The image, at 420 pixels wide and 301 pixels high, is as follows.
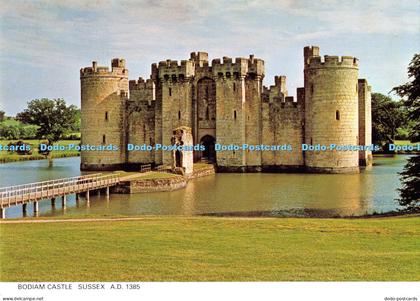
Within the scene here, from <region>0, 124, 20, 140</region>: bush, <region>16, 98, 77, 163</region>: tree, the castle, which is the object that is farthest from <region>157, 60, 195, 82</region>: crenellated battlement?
<region>0, 124, 20, 140</region>: bush

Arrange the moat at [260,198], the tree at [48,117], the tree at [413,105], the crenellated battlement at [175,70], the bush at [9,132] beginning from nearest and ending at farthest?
the tree at [413,105]
the moat at [260,198]
the crenellated battlement at [175,70]
the tree at [48,117]
the bush at [9,132]

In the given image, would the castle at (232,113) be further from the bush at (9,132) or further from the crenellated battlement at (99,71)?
the bush at (9,132)

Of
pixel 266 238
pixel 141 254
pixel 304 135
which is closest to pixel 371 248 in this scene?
pixel 266 238

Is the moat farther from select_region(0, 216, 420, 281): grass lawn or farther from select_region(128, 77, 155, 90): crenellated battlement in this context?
select_region(128, 77, 155, 90): crenellated battlement

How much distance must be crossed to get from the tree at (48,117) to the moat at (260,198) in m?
26.2

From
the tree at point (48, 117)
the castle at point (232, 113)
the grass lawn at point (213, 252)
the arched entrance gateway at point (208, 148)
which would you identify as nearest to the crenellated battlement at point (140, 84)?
the castle at point (232, 113)

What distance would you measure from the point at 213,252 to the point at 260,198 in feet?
58.8

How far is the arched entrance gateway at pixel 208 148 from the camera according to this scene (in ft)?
162

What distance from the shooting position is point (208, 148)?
50500 millimetres

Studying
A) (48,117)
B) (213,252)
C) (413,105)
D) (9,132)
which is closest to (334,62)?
(413,105)

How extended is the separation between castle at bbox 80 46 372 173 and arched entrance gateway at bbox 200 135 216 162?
0.09 meters

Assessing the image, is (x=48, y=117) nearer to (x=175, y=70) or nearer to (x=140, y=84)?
(x=140, y=84)

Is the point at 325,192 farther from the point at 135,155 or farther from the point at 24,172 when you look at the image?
the point at 24,172

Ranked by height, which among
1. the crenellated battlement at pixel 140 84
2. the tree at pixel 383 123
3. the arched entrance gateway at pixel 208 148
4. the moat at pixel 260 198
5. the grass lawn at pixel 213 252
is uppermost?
the crenellated battlement at pixel 140 84
